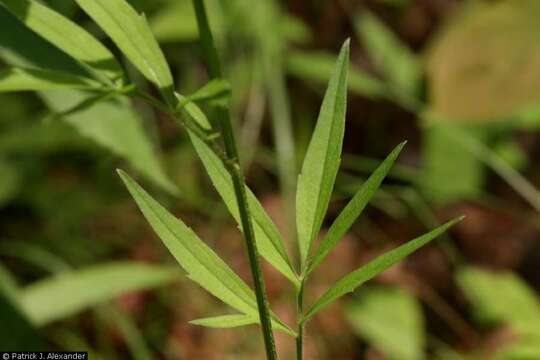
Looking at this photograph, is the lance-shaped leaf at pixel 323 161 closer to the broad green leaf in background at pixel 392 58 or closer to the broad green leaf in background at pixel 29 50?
the broad green leaf in background at pixel 29 50

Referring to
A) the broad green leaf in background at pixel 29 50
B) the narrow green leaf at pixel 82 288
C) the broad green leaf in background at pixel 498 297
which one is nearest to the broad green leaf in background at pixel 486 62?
the broad green leaf in background at pixel 498 297

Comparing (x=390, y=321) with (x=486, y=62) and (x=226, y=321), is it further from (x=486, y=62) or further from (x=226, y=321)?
(x=226, y=321)

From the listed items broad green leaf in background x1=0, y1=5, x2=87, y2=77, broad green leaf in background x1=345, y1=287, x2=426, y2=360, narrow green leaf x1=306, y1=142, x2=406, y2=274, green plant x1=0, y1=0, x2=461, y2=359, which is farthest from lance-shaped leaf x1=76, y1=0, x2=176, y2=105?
broad green leaf in background x1=345, y1=287, x2=426, y2=360

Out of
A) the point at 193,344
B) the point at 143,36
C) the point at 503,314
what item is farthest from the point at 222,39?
the point at 143,36

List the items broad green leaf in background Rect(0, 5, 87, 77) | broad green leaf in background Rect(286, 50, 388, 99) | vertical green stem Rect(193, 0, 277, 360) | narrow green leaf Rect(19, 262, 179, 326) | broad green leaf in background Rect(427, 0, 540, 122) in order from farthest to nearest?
broad green leaf in background Rect(286, 50, 388, 99)
broad green leaf in background Rect(427, 0, 540, 122)
narrow green leaf Rect(19, 262, 179, 326)
broad green leaf in background Rect(0, 5, 87, 77)
vertical green stem Rect(193, 0, 277, 360)

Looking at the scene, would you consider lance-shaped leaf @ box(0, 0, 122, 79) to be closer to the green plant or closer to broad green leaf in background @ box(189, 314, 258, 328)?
the green plant

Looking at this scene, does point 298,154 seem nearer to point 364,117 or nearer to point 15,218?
point 364,117
